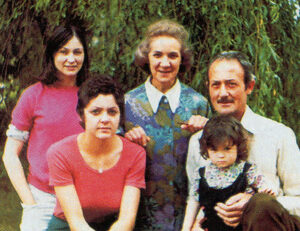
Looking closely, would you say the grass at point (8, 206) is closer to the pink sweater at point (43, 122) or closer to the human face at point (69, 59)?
the pink sweater at point (43, 122)

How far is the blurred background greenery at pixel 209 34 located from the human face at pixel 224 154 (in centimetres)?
80

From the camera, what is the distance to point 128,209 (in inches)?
112

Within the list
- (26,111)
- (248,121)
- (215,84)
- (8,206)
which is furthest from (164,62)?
(8,206)

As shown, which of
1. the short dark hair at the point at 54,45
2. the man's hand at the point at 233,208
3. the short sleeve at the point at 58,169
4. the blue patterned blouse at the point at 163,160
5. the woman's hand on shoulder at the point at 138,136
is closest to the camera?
the man's hand at the point at 233,208

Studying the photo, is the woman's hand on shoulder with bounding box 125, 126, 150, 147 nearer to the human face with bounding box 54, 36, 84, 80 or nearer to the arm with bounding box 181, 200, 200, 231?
the arm with bounding box 181, 200, 200, 231

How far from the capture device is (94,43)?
3842 millimetres

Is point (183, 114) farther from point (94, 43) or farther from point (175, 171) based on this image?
point (94, 43)

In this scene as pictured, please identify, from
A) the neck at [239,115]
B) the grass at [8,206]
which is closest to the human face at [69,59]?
the neck at [239,115]

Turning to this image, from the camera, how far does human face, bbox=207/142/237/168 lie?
2771 millimetres

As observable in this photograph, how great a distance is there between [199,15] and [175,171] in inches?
41.9

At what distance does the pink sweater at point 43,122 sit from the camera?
3092 mm

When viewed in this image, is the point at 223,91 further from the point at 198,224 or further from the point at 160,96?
the point at 198,224

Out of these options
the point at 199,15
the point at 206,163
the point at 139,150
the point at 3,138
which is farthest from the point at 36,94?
the point at 3,138

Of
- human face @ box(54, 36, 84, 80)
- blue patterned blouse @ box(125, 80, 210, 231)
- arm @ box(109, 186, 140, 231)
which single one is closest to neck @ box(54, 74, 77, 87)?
human face @ box(54, 36, 84, 80)
